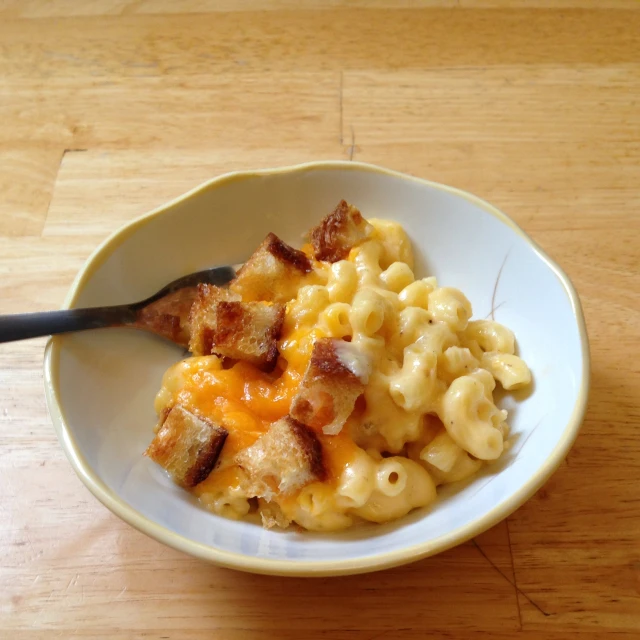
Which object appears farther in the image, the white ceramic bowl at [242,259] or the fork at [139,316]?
the fork at [139,316]

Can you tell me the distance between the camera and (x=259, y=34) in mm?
2115

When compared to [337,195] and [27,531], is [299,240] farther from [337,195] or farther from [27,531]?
[27,531]

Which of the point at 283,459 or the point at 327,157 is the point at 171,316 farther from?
the point at 327,157

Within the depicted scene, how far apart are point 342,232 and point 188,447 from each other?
52 cm

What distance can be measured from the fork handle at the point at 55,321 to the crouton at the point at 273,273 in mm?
252

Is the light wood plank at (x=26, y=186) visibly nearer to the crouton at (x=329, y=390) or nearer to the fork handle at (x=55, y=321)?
the fork handle at (x=55, y=321)

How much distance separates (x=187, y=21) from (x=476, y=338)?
63.5 inches

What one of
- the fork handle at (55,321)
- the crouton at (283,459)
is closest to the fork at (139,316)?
the fork handle at (55,321)

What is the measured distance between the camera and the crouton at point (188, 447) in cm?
101

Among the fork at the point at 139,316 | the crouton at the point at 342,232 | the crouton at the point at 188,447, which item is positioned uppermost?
the crouton at the point at 342,232

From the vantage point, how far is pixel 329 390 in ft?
3.20

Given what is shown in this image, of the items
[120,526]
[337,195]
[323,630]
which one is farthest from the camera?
[337,195]

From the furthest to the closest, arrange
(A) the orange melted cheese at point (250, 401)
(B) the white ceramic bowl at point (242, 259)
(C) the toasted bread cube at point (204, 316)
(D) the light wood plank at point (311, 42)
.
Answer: (D) the light wood plank at point (311, 42) < (C) the toasted bread cube at point (204, 316) < (A) the orange melted cheese at point (250, 401) < (B) the white ceramic bowl at point (242, 259)

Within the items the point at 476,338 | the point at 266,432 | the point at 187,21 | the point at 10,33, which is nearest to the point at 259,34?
the point at 187,21
